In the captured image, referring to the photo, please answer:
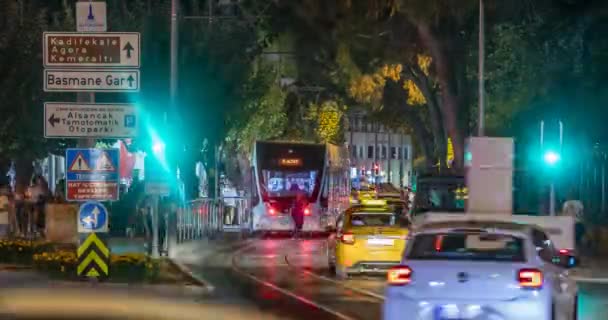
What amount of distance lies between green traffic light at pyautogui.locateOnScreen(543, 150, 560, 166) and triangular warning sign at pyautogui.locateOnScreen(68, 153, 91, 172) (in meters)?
12.8

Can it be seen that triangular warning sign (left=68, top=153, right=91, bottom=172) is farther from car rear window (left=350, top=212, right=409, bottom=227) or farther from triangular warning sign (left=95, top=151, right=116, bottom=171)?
car rear window (left=350, top=212, right=409, bottom=227)

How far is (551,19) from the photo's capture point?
37219mm

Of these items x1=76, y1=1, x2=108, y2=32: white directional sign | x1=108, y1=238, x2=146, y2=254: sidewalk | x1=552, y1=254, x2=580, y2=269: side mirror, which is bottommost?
x1=108, y1=238, x2=146, y2=254: sidewalk

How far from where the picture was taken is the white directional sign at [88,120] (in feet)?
68.5

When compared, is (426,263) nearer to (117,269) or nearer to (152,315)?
(152,315)

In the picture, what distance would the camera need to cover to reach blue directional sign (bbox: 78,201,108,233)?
2036 cm

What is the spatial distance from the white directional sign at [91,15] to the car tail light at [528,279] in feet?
32.1

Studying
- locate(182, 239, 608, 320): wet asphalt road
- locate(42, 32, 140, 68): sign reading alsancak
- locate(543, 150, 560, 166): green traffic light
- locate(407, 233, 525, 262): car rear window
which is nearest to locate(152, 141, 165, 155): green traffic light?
locate(182, 239, 608, 320): wet asphalt road

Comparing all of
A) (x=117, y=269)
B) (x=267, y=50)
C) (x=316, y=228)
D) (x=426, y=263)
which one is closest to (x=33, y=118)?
(x=117, y=269)

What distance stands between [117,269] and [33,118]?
9726 millimetres

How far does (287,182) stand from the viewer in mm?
43000


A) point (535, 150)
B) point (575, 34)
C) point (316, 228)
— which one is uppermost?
point (575, 34)

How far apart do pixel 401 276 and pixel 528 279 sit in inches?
54.8

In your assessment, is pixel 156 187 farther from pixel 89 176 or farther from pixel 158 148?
pixel 89 176
